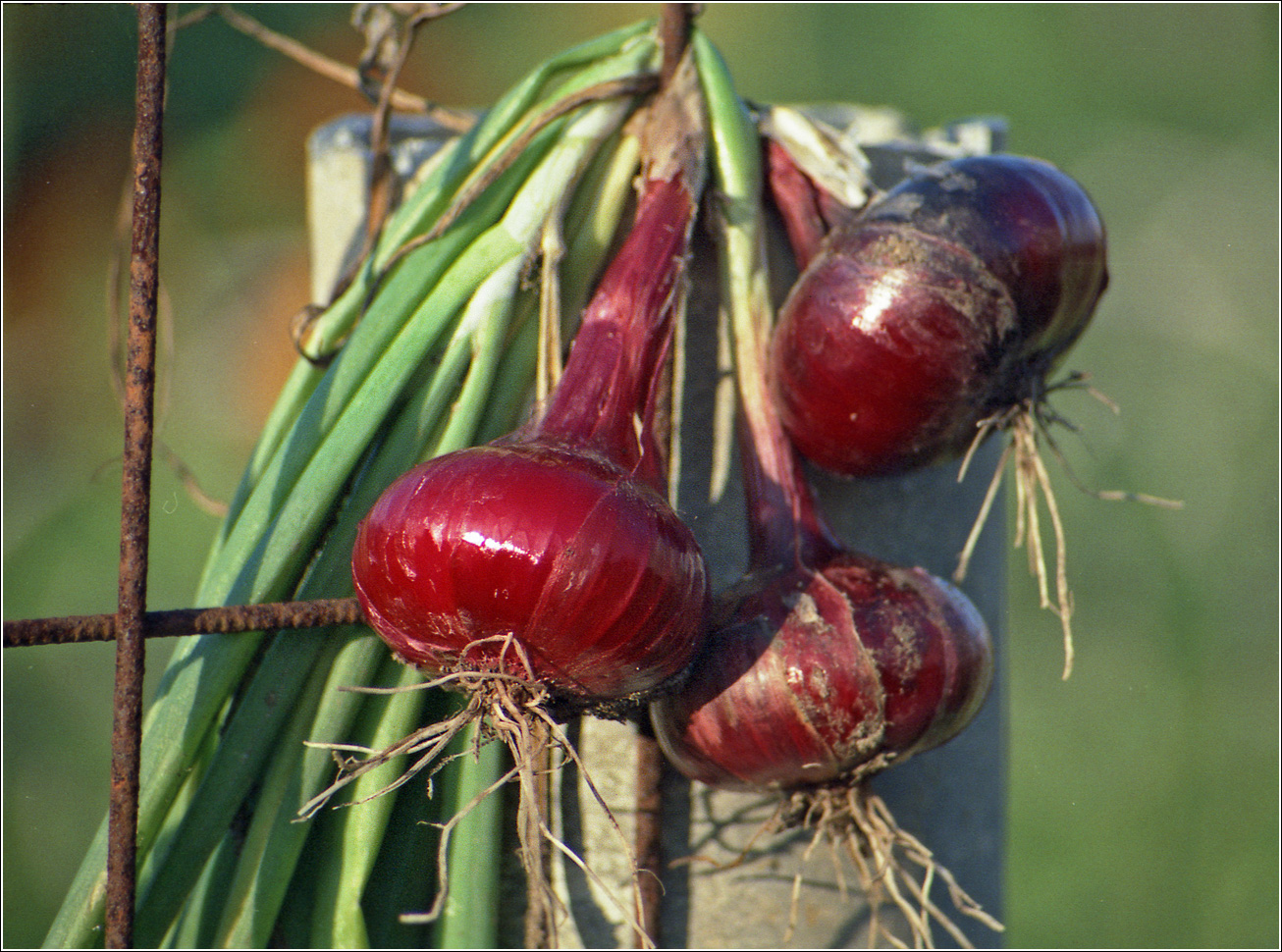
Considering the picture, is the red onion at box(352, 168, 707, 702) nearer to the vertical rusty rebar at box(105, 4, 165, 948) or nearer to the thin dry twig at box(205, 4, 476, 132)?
the vertical rusty rebar at box(105, 4, 165, 948)

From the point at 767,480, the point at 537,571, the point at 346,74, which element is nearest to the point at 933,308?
the point at 767,480

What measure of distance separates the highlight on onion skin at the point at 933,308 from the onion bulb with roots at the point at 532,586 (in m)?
0.18

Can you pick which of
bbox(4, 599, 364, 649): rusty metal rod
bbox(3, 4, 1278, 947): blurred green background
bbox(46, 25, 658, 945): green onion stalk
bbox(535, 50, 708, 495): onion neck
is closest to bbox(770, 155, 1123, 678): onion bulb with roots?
bbox(535, 50, 708, 495): onion neck

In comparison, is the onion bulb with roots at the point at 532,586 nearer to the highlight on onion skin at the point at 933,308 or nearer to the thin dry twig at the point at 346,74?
the highlight on onion skin at the point at 933,308

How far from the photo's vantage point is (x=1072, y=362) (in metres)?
4.36

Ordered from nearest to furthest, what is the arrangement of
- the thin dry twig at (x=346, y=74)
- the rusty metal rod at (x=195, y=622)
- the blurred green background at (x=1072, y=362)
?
the rusty metal rod at (x=195, y=622) → the thin dry twig at (x=346, y=74) → the blurred green background at (x=1072, y=362)

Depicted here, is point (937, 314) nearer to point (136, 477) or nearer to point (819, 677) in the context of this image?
point (819, 677)

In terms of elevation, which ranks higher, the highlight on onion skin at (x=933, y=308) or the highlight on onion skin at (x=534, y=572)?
the highlight on onion skin at (x=933, y=308)

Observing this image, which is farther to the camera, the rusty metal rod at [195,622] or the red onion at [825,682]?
the red onion at [825,682]

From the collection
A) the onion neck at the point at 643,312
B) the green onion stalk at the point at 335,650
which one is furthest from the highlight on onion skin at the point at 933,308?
the green onion stalk at the point at 335,650

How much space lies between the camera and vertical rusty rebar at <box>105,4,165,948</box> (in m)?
0.63

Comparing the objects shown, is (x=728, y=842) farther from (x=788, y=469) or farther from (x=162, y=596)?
(x=162, y=596)

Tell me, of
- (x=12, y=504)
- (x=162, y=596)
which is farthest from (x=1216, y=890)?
(x=12, y=504)

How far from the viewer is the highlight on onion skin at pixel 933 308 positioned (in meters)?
0.76
